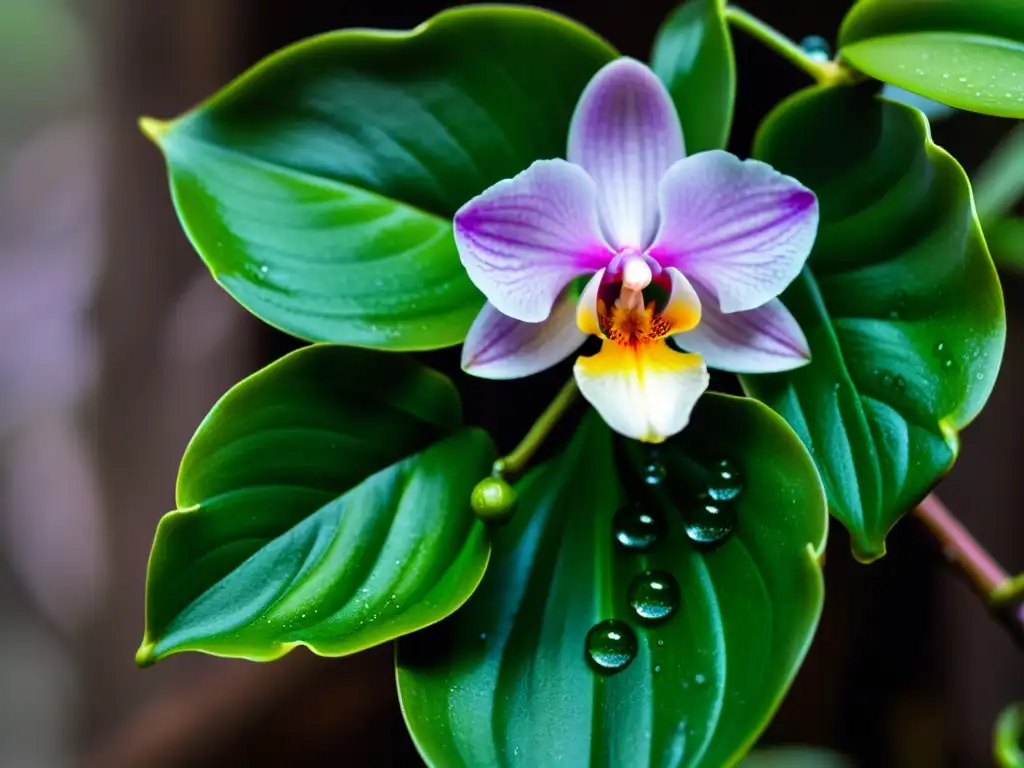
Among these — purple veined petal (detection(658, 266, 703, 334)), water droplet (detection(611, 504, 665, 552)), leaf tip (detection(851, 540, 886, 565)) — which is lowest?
water droplet (detection(611, 504, 665, 552))

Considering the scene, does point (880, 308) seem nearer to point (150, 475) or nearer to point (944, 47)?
point (944, 47)

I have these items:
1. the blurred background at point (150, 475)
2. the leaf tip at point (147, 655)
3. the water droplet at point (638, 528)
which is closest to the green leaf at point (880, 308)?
the water droplet at point (638, 528)

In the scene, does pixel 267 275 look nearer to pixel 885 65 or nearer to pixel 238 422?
pixel 238 422

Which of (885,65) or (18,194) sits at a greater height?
(885,65)

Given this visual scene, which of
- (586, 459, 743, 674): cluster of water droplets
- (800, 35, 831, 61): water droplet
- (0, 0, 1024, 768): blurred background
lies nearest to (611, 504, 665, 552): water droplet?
(586, 459, 743, 674): cluster of water droplets

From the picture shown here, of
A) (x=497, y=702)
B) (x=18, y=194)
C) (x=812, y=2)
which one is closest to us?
(x=497, y=702)

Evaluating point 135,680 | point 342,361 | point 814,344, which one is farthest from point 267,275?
point 135,680

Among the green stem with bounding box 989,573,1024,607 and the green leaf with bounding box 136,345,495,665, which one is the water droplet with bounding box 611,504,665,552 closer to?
the green leaf with bounding box 136,345,495,665
